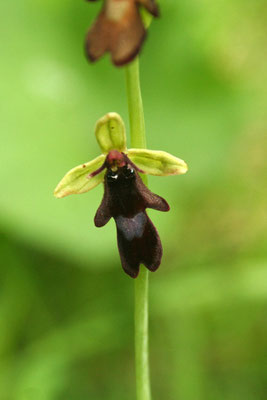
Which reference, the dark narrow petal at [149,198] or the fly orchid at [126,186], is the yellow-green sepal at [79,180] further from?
the dark narrow petal at [149,198]

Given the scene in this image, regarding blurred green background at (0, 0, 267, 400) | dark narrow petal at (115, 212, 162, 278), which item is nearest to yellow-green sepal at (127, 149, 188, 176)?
dark narrow petal at (115, 212, 162, 278)

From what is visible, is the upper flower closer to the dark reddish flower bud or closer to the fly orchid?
the fly orchid

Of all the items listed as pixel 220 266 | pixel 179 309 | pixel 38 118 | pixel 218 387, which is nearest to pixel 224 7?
pixel 38 118

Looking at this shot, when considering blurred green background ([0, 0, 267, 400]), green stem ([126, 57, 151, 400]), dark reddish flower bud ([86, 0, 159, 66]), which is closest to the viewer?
dark reddish flower bud ([86, 0, 159, 66])

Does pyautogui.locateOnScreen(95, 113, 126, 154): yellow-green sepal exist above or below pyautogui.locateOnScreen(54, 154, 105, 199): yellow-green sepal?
above

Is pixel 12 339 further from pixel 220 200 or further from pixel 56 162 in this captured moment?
pixel 220 200

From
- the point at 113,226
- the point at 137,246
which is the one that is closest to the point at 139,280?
the point at 137,246
